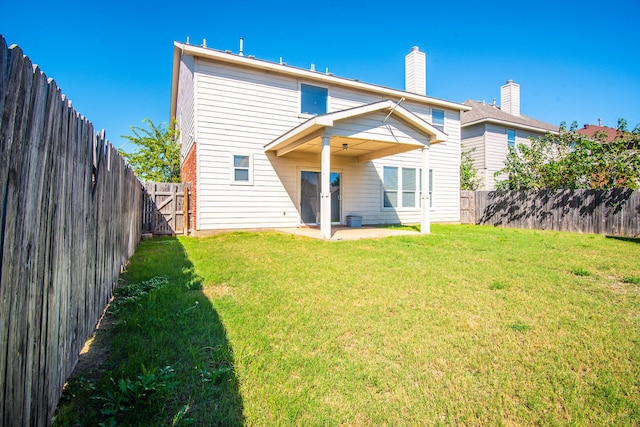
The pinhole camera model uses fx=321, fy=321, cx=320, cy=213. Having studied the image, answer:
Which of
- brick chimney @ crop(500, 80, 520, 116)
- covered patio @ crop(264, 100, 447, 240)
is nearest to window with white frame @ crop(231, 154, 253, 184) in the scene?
covered patio @ crop(264, 100, 447, 240)

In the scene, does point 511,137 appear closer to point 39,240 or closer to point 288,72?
point 288,72

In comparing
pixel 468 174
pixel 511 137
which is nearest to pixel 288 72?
pixel 468 174

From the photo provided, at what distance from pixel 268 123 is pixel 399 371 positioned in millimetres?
9903

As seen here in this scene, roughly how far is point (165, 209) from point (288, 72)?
6.15m

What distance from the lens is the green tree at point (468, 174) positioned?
18219 mm

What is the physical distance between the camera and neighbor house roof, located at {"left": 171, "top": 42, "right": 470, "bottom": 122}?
9664 mm

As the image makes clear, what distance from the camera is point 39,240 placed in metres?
1.56

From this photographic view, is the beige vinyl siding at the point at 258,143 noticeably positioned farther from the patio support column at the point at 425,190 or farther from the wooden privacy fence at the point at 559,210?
the wooden privacy fence at the point at 559,210

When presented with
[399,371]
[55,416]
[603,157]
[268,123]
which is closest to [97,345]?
[55,416]

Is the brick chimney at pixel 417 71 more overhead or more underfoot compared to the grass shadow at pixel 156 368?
more overhead

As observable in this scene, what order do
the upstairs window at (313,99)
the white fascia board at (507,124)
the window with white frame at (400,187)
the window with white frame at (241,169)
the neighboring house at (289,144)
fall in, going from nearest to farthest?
1. the neighboring house at (289,144)
2. the window with white frame at (241,169)
3. the upstairs window at (313,99)
4. the window with white frame at (400,187)
5. the white fascia board at (507,124)

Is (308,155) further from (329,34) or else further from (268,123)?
(329,34)

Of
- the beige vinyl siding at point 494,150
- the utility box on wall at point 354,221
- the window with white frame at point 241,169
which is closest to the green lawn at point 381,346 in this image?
the window with white frame at point 241,169

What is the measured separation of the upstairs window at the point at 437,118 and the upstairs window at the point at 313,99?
5.50 metres
